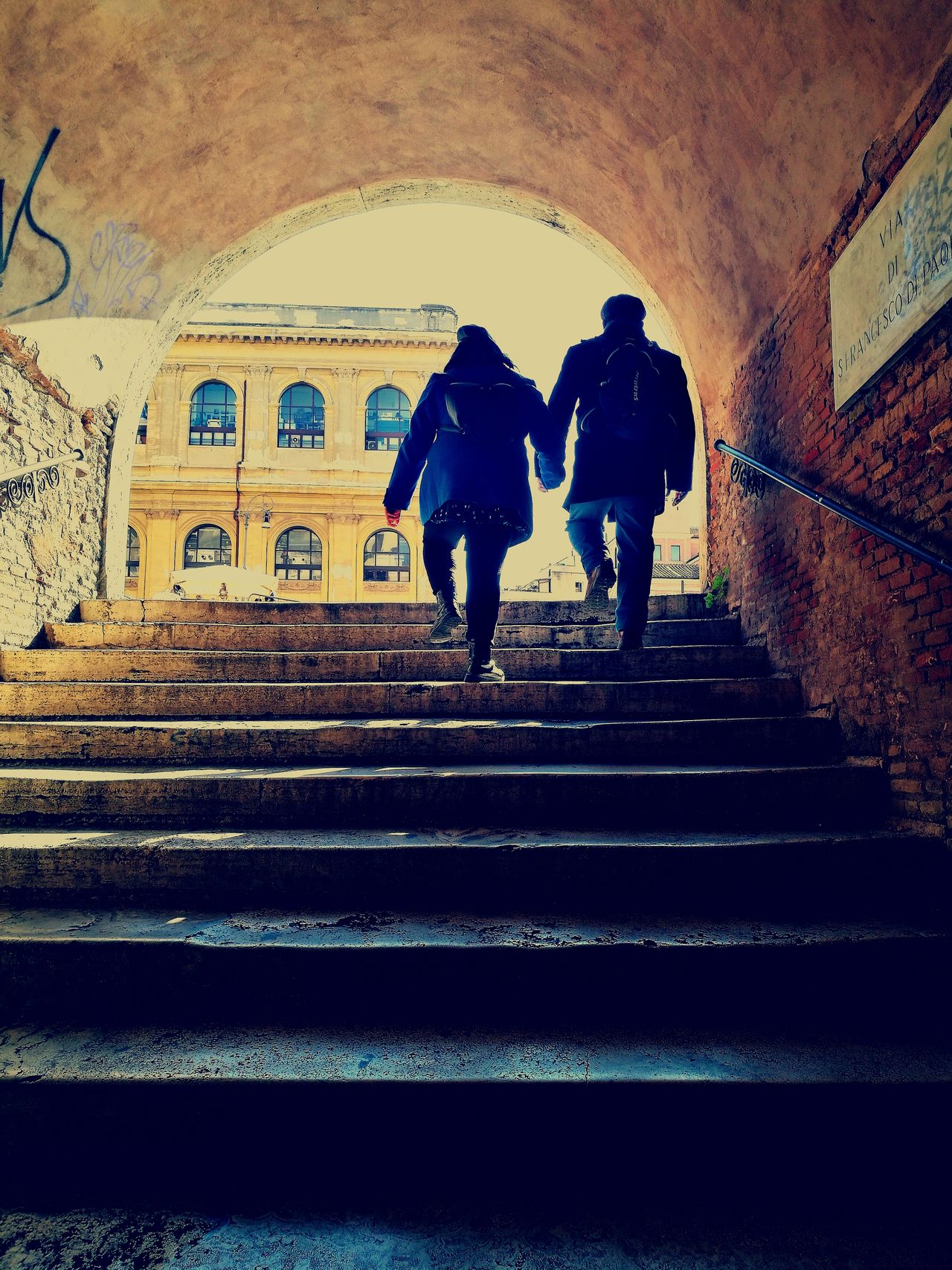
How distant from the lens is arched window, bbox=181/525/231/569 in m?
25.9

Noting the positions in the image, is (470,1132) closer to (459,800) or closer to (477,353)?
(459,800)

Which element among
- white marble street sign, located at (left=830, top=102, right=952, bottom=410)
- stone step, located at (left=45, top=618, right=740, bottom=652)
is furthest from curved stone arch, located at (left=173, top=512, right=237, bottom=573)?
white marble street sign, located at (left=830, top=102, right=952, bottom=410)

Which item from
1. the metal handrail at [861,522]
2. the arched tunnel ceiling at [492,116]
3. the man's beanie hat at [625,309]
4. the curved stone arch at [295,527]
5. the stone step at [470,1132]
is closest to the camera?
the stone step at [470,1132]

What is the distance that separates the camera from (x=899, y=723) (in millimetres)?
2752

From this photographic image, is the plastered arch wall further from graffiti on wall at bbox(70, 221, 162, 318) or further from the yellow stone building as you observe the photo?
the yellow stone building

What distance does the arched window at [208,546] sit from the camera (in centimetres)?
2586

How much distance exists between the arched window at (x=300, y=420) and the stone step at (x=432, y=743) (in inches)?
990

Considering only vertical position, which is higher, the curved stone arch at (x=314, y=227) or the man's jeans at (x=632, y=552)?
the curved stone arch at (x=314, y=227)

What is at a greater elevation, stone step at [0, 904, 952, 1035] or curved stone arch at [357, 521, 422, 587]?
curved stone arch at [357, 521, 422, 587]

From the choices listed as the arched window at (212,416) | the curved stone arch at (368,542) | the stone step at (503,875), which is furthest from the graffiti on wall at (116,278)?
the arched window at (212,416)

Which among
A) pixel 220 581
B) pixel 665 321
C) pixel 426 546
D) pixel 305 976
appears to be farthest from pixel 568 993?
pixel 220 581

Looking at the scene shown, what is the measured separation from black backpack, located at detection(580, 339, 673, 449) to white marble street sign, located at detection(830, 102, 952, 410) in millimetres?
893

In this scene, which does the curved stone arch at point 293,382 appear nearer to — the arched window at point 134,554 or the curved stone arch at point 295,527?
the curved stone arch at point 295,527

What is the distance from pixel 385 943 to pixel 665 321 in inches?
218
